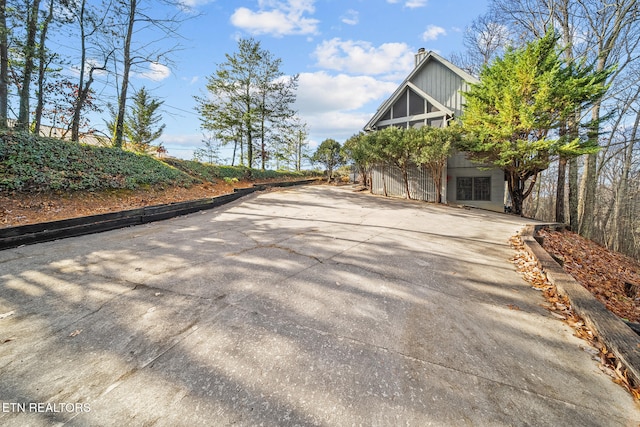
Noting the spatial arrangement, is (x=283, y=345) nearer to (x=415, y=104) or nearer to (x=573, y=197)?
(x=573, y=197)

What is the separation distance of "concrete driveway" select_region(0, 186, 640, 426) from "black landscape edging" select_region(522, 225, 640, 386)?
0.60 feet

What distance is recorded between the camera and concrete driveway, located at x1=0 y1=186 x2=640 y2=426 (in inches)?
55.1

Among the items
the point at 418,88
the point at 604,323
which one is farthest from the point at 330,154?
the point at 604,323

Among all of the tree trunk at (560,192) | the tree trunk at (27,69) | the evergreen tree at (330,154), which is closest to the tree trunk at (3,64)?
the tree trunk at (27,69)

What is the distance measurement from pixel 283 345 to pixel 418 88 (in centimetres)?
1564

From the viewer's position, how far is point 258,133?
1925 centimetres

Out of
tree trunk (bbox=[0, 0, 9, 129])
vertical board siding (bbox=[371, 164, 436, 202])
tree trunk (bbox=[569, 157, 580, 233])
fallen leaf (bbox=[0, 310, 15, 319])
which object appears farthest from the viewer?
vertical board siding (bbox=[371, 164, 436, 202])

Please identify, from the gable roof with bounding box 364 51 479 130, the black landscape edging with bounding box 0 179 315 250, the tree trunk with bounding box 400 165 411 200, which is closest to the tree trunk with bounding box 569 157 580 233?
the gable roof with bounding box 364 51 479 130

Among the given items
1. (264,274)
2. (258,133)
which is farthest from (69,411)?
(258,133)

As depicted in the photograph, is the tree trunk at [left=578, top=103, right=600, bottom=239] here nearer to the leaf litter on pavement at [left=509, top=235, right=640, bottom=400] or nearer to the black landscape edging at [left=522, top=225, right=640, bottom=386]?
the leaf litter on pavement at [left=509, top=235, right=640, bottom=400]

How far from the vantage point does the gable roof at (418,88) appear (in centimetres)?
1294

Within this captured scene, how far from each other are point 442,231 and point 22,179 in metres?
10.5

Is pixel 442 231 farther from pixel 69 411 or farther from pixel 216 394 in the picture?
pixel 69 411

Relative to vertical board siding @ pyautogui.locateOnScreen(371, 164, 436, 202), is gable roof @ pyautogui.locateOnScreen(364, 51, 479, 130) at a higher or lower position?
higher
